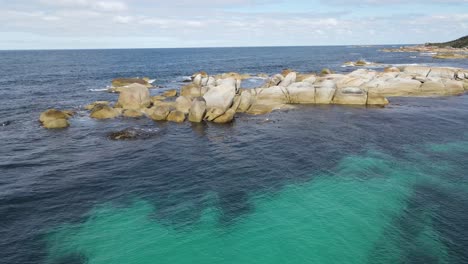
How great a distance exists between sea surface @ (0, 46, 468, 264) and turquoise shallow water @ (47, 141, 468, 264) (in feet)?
0.27

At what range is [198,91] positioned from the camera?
5819cm

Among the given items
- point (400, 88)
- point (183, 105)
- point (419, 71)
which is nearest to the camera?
point (183, 105)

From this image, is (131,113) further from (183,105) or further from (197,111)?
(197,111)

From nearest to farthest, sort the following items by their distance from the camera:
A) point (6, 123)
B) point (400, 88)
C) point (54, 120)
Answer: point (54, 120), point (6, 123), point (400, 88)

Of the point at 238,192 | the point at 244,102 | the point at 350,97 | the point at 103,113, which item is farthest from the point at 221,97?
the point at 238,192

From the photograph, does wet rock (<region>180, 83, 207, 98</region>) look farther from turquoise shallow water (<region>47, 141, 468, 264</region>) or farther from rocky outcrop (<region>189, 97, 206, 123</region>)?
turquoise shallow water (<region>47, 141, 468, 264</region>)

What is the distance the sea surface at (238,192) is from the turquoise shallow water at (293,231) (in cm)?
8

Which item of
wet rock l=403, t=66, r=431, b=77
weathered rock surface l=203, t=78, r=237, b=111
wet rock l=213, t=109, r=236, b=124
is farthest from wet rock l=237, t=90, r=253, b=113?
wet rock l=403, t=66, r=431, b=77

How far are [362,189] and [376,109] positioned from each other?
1124 inches

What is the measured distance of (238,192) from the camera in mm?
24359

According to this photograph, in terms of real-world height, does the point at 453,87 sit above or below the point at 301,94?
above

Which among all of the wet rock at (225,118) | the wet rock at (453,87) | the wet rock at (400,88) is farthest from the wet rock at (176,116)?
the wet rock at (453,87)

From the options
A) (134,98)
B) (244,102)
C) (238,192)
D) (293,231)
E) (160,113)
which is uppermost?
(134,98)

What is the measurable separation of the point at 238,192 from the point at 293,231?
5.98 metres
